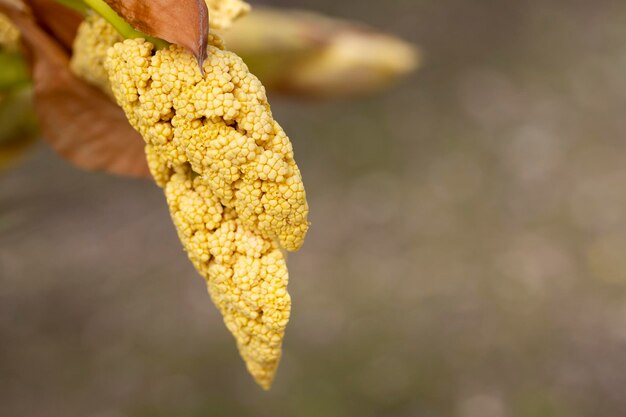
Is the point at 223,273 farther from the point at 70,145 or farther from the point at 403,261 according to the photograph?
the point at 403,261

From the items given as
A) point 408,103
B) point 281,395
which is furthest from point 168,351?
point 408,103

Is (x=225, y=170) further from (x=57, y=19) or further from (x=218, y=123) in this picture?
(x=57, y=19)

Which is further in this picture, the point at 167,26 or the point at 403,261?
the point at 403,261

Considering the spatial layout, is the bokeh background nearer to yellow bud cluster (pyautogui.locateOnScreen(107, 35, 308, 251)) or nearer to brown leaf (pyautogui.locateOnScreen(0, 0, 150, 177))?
brown leaf (pyautogui.locateOnScreen(0, 0, 150, 177))

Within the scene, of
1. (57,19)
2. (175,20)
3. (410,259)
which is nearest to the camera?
(175,20)

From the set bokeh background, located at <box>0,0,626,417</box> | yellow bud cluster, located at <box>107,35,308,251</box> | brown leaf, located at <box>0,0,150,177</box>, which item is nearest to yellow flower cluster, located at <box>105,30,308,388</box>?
yellow bud cluster, located at <box>107,35,308,251</box>

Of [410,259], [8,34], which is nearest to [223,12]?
[8,34]
